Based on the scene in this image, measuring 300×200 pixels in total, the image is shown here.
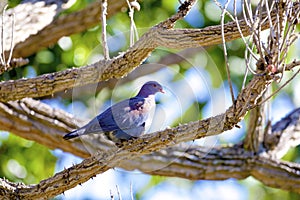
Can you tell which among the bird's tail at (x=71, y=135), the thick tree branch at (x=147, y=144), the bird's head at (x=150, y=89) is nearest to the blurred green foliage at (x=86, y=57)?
the bird's head at (x=150, y=89)

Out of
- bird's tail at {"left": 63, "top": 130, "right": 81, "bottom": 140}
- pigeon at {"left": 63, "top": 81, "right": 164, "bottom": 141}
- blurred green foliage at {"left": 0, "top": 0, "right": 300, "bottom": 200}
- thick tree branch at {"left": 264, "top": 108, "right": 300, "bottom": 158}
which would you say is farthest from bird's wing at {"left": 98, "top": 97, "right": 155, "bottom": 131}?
blurred green foliage at {"left": 0, "top": 0, "right": 300, "bottom": 200}

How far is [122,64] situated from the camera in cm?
306

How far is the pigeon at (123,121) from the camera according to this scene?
10.5 ft

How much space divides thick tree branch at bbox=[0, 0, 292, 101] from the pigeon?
0.18 m

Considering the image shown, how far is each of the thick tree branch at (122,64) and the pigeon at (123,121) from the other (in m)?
0.18

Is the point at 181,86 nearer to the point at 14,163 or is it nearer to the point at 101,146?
the point at 101,146

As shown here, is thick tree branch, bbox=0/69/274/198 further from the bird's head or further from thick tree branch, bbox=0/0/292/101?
the bird's head

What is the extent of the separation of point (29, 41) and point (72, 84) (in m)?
1.53

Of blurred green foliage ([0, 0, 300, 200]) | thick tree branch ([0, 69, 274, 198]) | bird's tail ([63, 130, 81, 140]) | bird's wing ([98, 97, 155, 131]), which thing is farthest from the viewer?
blurred green foliage ([0, 0, 300, 200])

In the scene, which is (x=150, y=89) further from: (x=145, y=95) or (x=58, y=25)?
(x=58, y=25)

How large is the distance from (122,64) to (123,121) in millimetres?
338

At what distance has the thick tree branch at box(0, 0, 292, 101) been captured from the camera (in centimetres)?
281

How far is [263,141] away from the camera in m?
4.27

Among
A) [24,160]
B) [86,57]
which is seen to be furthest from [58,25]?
[24,160]
